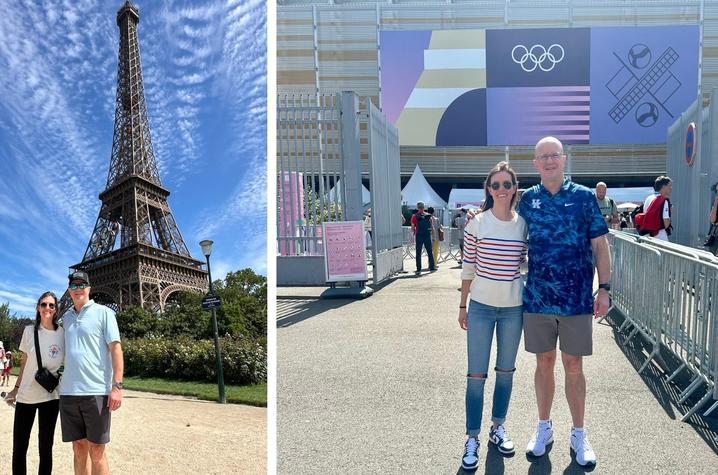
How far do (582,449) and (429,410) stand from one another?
1.09m

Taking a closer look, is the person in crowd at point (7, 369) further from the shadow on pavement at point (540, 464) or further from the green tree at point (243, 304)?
the shadow on pavement at point (540, 464)

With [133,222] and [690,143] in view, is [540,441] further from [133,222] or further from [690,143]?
[690,143]

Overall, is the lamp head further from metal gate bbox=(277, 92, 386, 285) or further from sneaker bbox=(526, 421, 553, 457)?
metal gate bbox=(277, 92, 386, 285)

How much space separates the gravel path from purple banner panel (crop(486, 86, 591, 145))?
28963 mm

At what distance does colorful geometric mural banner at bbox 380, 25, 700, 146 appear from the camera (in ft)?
104

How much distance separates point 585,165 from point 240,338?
3630cm

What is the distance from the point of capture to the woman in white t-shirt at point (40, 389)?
132 inches

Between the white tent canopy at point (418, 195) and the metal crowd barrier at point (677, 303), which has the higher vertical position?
the white tent canopy at point (418, 195)

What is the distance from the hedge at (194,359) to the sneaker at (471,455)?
1073mm

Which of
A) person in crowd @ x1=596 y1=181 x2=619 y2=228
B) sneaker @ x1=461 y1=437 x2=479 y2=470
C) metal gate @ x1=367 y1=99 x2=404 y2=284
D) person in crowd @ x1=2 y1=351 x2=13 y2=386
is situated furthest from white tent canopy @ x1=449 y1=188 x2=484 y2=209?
sneaker @ x1=461 y1=437 x2=479 y2=470

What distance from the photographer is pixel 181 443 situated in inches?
183

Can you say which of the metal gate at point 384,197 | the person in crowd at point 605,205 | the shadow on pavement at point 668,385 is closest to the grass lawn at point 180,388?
the shadow on pavement at point 668,385

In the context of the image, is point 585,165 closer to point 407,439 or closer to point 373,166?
point 373,166

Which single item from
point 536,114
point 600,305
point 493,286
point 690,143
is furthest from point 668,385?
point 536,114
